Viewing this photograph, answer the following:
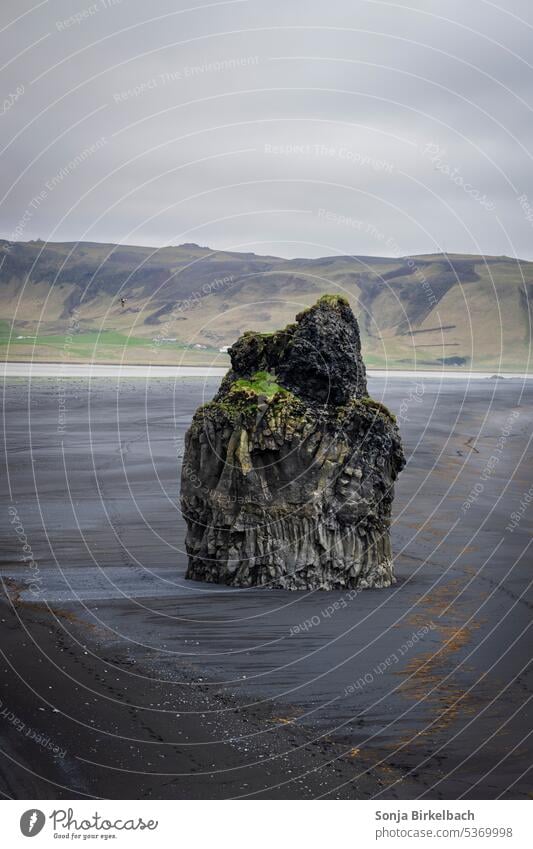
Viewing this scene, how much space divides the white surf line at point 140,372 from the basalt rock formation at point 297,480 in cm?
10277

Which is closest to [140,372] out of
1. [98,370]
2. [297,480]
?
[98,370]

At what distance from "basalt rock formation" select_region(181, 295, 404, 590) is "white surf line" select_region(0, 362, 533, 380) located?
103 metres

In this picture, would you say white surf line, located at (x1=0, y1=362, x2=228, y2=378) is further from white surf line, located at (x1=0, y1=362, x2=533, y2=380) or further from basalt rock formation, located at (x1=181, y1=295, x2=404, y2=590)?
basalt rock formation, located at (x1=181, y1=295, x2=404, y2=590)

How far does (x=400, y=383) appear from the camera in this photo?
11862 cm

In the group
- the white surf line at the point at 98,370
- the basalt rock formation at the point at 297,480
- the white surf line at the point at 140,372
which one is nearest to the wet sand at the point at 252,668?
the basalt rock formation at the point at 297,480

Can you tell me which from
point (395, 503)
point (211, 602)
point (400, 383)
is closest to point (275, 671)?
point (211, 602)

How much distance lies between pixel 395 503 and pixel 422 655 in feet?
50.5

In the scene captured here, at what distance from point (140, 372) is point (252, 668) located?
4960 inches

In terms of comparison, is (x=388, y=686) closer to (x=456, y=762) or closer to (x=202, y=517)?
(x=456, y=762)

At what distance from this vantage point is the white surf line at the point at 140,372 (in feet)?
435

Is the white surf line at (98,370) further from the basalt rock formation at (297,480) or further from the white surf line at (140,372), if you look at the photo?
the basalt rock formation at (297,480)

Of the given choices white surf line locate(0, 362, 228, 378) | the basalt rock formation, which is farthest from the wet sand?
white surf line locate(0, 362, 228, 378)

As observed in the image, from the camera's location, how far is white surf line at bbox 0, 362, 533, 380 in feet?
435

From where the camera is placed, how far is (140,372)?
Result: 142000mm
